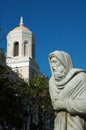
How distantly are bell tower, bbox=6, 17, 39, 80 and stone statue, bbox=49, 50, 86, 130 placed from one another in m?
66.9

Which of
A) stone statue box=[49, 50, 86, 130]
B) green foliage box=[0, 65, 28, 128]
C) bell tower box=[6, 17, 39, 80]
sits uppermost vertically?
bell tower box=[6, 17, 39, 80]

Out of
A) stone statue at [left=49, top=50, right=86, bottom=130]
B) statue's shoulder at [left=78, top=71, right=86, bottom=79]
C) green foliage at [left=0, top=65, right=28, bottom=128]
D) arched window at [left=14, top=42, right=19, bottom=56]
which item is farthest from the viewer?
arched window at [left=14, top=42, right=19, bottom=56]

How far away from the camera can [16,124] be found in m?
35.6

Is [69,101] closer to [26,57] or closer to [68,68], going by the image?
[68,68]

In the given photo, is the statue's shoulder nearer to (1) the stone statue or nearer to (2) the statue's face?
(1) the stone statue

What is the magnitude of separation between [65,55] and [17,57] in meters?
68.5

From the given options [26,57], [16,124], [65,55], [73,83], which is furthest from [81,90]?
[26,57]

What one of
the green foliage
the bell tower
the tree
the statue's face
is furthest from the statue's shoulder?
the bell tower

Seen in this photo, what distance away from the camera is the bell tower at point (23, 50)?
244 ft

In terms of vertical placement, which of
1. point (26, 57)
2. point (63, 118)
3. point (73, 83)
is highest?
→ point (26, 57)

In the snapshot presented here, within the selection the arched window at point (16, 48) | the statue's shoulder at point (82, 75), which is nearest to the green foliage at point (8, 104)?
the statue's shoulder at point (82, 75)

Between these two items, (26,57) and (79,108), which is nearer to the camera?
(79,108)

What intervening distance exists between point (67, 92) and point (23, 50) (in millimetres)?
70246

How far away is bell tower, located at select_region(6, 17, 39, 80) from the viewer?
244ft
